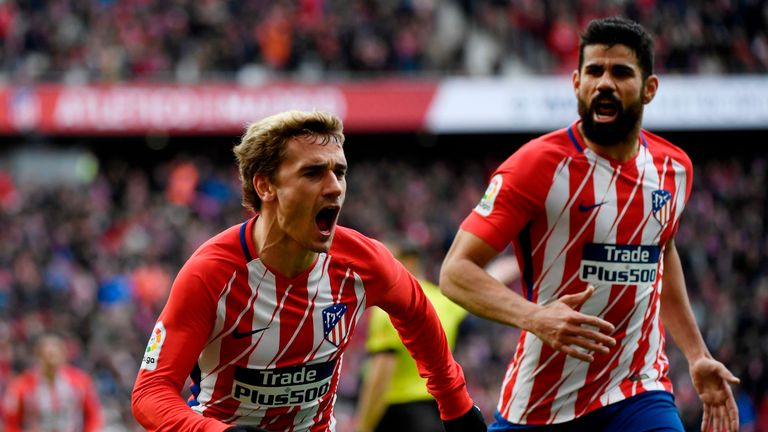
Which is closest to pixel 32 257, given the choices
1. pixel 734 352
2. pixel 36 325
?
pixel 36 325

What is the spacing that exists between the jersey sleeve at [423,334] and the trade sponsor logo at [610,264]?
0.62 meters

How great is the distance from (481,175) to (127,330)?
935 centimetres

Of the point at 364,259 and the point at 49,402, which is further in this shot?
the point at 49,402

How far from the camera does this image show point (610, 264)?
4422 millimetres

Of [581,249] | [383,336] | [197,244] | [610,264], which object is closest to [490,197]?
[581,249]

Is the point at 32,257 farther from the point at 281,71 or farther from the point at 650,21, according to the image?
the point at 650,21

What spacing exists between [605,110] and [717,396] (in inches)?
46.9

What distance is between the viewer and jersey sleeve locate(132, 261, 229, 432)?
3.57 meters

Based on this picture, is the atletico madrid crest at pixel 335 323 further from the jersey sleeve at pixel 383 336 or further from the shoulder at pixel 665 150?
the jersey sleeve at pixel 383 336

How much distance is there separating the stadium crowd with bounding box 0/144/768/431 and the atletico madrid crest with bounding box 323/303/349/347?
27.4 feet

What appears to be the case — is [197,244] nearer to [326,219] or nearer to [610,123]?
[610,123]

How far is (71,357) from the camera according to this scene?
48.8 ft

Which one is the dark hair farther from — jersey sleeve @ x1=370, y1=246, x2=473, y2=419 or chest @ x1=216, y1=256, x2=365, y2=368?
chest @ x1=216, y1=256, x2=365, y2=368

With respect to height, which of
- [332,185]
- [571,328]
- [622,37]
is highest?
[622,37]
